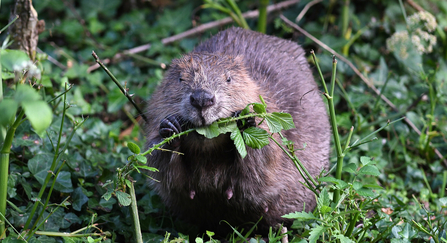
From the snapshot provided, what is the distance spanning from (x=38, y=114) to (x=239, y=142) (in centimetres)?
121

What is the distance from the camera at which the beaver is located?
8.38ft

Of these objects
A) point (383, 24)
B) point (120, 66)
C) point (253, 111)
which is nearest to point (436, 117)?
point (383, 24)

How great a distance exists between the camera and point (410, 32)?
4.31m

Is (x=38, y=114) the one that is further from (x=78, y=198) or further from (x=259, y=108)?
(x=78, y=198)

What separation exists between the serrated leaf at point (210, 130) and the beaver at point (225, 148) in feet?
0.11

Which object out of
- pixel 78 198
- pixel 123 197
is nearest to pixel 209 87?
pixel 123 197

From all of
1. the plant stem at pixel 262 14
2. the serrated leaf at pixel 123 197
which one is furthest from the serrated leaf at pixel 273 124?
the plant stem at pixel 262 14

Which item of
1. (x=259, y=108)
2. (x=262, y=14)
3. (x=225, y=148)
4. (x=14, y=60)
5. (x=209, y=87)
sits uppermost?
(x=14, y=60)

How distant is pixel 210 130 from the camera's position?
7.98 feet

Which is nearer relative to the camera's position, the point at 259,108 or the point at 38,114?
the point at 38,114

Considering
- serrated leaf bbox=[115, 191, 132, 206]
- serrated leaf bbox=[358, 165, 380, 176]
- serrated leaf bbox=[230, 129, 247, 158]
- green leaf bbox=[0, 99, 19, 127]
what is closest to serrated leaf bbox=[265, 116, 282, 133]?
serrated leaf bbox=[230, 129, 247, 158]

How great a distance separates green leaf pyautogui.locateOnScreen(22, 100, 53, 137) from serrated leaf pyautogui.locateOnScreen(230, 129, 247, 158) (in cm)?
116

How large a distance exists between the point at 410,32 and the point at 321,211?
8.86ft

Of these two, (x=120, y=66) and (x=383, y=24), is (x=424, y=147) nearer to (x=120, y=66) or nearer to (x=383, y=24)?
(x=383, y=24)
